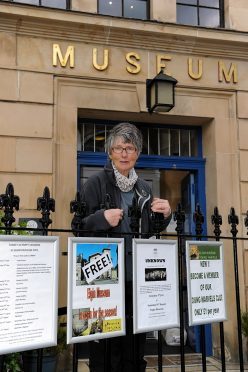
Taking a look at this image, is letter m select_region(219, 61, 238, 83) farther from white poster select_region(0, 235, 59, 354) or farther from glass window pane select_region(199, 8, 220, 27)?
white poster select_region(0, 235, 59, 354)

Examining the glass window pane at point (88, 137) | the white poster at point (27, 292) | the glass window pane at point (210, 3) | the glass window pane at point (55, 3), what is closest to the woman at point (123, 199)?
the white poster at point (27, 292)

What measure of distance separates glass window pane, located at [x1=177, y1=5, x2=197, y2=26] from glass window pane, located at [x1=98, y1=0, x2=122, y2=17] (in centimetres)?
97

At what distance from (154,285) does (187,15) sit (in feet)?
18.3

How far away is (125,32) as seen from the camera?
644 cm

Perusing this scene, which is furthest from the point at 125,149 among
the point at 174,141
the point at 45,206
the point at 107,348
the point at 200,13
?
the point at 200,13

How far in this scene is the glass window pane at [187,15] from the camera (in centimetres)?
717

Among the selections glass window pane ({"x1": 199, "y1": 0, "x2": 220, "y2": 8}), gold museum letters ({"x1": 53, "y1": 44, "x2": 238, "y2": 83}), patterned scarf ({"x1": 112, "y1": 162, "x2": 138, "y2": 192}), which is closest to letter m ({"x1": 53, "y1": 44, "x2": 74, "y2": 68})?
gold museum letters ({"x1": 53, "y1": 44, "x2": 238, "y2": 83})

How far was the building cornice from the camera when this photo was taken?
6.10 meters

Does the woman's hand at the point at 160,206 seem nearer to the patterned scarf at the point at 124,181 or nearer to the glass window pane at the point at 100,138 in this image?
the patterned scarf at the point at 124,181

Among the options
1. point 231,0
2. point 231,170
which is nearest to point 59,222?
point 231,170

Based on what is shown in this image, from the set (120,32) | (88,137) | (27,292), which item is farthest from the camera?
(88,137)

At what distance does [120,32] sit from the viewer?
6430 millimetres

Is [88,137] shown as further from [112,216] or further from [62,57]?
[112,216]

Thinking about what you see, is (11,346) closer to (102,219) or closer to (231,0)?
(102,219)
